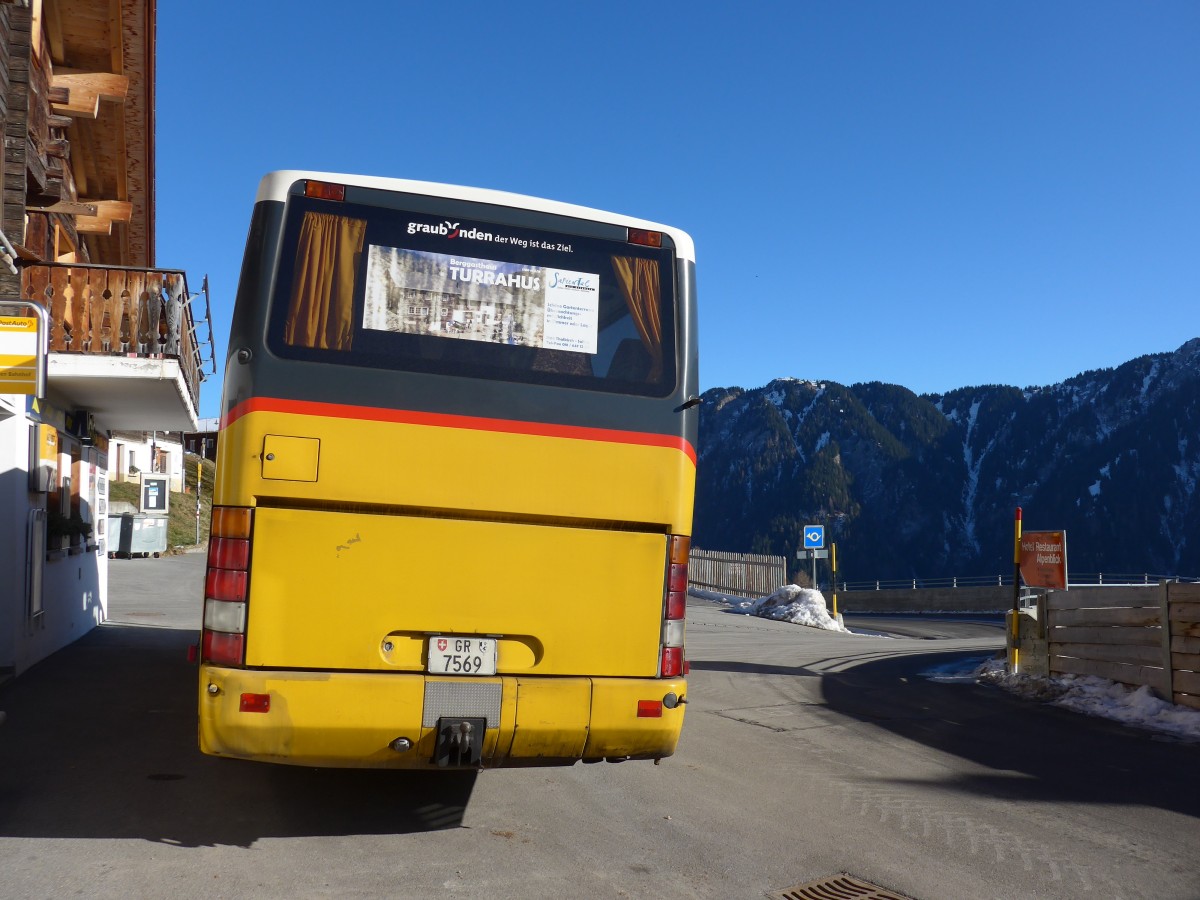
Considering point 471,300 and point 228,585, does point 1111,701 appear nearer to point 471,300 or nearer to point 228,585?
point 471,300

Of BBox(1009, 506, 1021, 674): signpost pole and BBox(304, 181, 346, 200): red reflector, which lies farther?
BBox(1009, 506, 1021, 674): signpost pole

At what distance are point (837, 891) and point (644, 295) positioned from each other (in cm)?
330

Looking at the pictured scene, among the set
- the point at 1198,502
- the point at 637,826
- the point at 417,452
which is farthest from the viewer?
the point at 1198,502

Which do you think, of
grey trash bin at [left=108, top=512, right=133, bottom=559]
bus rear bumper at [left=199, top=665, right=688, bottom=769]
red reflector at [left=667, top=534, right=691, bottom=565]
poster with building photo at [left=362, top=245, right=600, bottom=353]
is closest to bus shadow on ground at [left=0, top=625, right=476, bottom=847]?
bus rear bumper at [left=199, top=665, right=688, bottom=769]

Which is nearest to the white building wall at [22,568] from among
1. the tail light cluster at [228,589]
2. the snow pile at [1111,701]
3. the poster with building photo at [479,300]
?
the tail light cluster at [228,589]

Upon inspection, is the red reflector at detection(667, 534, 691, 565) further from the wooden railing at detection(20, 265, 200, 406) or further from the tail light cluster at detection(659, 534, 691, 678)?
the wooden railing at detection(20, 265, 200, 406)

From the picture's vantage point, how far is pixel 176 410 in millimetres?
14453

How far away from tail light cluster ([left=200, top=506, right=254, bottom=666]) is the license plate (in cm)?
94

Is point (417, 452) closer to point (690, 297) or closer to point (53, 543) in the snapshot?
point (690, 297)

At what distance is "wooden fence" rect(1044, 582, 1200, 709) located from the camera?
10031 mm

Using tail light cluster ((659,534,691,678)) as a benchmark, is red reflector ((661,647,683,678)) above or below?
below

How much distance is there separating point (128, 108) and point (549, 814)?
44.9 ft

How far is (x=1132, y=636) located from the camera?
11.1 m

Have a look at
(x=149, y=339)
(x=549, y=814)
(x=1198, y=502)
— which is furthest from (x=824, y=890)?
(x=1198, y=502)
